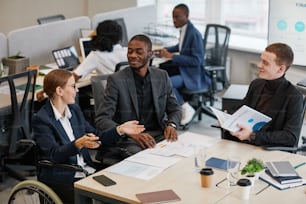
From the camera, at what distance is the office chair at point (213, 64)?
5578 millimetres

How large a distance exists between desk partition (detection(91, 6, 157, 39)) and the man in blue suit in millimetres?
775

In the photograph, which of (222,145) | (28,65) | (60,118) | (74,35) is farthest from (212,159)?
(74,35)

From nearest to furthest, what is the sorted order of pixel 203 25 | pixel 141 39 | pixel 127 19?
pixel 141 39, pixel 127 19, pixel 203 25

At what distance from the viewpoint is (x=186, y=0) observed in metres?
7.12

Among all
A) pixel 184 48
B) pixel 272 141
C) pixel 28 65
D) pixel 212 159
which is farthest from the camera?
pixel 184 48

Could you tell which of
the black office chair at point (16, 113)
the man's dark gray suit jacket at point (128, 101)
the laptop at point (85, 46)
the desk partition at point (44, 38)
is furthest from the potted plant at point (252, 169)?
the laptop at point (85, 46)

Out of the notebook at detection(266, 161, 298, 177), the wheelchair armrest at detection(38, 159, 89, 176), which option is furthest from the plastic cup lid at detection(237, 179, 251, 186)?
the wheelchair armrest at detection(38, 159, 89, 176)

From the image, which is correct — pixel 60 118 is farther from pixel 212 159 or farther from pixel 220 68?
pixel 220 68

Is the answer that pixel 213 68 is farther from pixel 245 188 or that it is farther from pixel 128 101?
pixel 245 188

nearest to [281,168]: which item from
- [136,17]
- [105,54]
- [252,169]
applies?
[252,169]

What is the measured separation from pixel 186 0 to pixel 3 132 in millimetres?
3717

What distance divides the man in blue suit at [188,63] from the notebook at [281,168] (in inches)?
93.7

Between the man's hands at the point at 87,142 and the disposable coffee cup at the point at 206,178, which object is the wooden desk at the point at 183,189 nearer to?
the disposable coffee cup at the point at 206,178

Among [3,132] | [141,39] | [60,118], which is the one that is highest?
[141,39]
